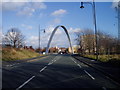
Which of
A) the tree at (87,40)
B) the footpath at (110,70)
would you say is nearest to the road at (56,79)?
the footpath at (110,70)

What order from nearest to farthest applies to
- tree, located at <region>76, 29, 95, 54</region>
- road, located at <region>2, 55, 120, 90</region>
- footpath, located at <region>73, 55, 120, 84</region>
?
road, located at <region>2, 55, 120, 90</region> < footpath, located at <region>73, 55, 120, 84</region> < tree, located at <region>76, 29, 95, 54</region>

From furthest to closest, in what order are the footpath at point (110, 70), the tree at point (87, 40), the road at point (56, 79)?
the tree at point (87, 40)
the footpath at point (110, 70)
the road at point (56, 79)

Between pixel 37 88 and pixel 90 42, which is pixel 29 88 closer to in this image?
pixel 37 88

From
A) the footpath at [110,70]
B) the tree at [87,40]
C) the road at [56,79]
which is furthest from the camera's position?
the tree at [87,40]

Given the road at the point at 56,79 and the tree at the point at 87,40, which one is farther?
the tree at the point at 87,40

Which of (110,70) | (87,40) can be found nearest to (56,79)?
(110,70)

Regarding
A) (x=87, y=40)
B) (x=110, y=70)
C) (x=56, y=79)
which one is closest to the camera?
(x=56, y=79)

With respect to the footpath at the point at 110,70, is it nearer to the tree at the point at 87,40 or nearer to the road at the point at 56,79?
the road at the point at 56,79

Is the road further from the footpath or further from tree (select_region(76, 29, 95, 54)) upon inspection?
tree (select_region(76, 29, 95, 54))

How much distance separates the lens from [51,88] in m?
8.16

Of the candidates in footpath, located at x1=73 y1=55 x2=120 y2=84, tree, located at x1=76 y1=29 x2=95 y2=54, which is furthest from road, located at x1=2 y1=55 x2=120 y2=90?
tree, located at x1=76 y1=29 x2=95 y2=54

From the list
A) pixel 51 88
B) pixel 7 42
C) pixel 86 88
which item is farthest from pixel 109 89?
pixel 7 42

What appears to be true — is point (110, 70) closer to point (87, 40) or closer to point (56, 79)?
point (56, 79)

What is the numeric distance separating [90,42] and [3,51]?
2586 centimetres
